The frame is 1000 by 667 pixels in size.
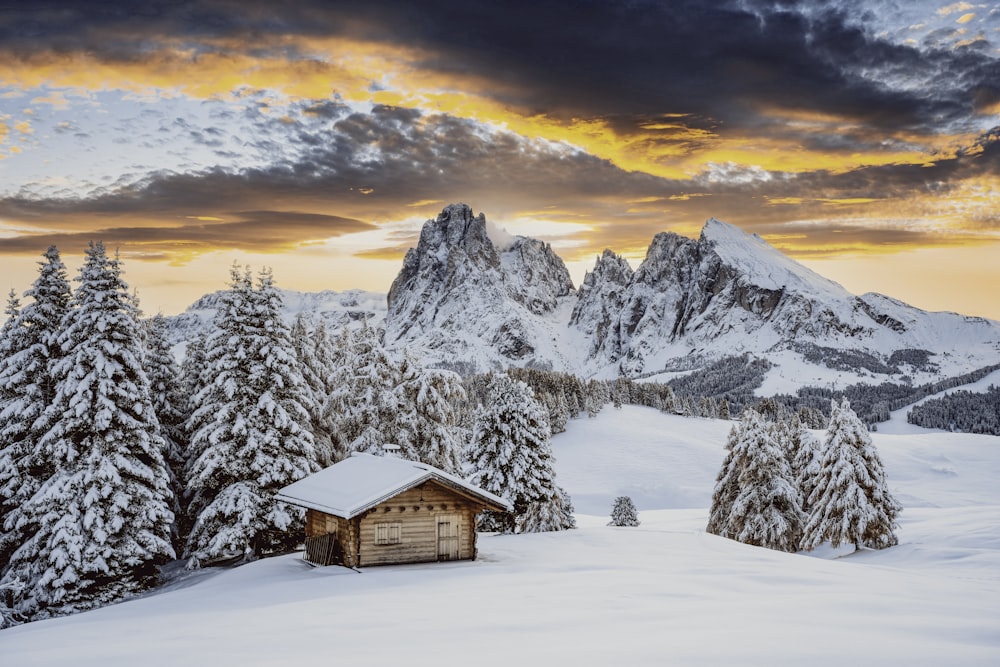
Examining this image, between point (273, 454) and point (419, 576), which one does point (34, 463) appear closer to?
point (273, 454)

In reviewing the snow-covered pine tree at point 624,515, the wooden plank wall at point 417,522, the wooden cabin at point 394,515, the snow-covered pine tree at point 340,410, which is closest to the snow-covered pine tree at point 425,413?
the snow-covered pine tree at point 340,410

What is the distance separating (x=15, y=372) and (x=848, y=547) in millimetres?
40675

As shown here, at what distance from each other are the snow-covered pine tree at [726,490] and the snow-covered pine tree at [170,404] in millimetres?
30289

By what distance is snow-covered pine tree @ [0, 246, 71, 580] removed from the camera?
25906mm

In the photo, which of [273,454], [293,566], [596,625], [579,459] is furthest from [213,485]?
[579,459]

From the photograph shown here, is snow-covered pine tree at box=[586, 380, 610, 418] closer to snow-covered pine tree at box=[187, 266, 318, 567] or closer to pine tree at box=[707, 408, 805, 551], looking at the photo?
pine tree at box=[707, 408, 805, 551]

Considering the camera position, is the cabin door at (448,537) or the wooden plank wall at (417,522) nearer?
the wooden plank wall at (417,522)

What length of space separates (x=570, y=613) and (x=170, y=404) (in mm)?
24434

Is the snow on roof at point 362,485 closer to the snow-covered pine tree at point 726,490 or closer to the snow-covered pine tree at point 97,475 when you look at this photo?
the snow-covered pine tree at point 97,475

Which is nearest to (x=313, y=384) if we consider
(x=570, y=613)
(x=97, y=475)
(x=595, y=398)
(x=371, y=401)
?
(x=371, y=401)

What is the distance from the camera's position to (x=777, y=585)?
18641mm

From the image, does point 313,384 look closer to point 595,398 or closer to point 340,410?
point 340,410

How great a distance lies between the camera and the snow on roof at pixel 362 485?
920 inches

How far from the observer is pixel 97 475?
81.5 feet
